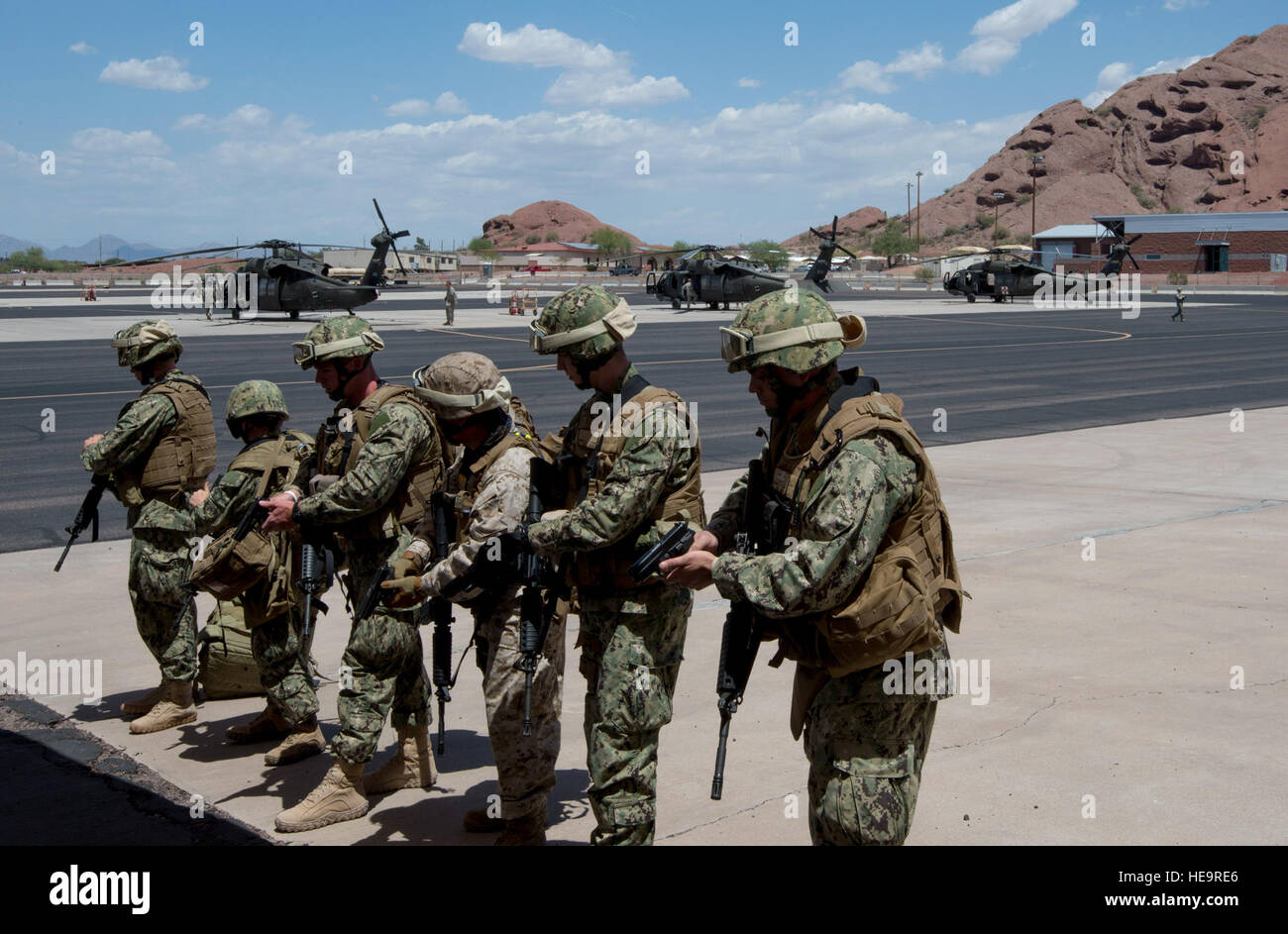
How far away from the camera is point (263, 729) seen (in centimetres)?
633

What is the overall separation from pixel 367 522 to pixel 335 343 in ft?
2.76

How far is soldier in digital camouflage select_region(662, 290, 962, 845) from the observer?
3344 mm

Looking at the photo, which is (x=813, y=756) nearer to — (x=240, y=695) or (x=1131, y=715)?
(x=1131, y=715)

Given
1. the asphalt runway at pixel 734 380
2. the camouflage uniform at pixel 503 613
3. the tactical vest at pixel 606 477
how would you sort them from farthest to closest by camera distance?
the asphalt runway at pixel 734 380 → the camouflage uniform at pixel 503 613 → the tactical vest at pixel 606 477

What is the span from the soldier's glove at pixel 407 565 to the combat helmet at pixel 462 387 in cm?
59

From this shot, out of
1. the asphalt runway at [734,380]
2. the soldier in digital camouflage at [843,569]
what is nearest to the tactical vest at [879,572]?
the soldier in digital camouflage at [843,569]

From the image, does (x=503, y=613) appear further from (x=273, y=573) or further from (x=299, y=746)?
(x=299, y=746)

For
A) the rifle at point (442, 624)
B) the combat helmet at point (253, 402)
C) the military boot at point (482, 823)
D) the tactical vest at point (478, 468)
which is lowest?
the military boot at point (482, 823)

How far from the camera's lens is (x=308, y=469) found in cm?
573

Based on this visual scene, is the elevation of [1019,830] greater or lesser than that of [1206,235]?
lesser

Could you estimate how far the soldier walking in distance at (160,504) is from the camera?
650 centimetres

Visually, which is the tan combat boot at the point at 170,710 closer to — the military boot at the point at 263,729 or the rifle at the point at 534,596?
the military boot at the point at 263,729

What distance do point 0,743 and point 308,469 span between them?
2292 millimetres
